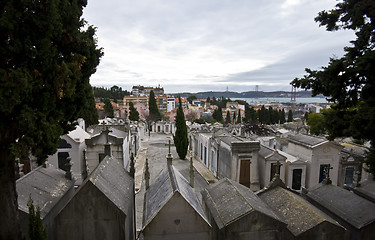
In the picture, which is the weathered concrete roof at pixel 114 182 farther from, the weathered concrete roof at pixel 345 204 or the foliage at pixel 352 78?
the weathered concrete roof at pixel 345 204

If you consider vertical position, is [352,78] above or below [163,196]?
above

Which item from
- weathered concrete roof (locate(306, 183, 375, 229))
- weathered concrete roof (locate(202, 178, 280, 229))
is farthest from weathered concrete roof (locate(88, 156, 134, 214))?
weathered concrete roof (locate(306, 183, 375, 229))

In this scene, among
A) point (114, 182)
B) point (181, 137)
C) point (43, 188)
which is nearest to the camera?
point (114, 182)

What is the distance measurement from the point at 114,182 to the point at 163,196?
213cm

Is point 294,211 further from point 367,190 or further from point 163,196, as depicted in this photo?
point 163,196

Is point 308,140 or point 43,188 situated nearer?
point 43,188

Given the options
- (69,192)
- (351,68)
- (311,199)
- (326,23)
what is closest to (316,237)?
(311,199)

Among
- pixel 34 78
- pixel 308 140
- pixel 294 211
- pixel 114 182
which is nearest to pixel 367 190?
pixel 294 211

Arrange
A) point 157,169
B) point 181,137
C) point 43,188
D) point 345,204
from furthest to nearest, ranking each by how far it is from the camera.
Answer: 1. point 181,137
2. point 157,169
3. point 345,204
4. point 43,188

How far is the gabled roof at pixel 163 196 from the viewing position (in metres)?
7.57

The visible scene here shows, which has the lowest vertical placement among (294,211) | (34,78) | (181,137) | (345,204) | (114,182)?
(181,137)

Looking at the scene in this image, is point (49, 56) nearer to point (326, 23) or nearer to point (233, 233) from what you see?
point (233, 233)

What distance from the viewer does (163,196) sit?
796 cm

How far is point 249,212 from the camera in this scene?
7.69m
